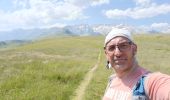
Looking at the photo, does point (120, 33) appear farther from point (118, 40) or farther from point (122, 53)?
point (122, 53)

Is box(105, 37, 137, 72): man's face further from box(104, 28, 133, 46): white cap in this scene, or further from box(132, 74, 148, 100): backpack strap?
box(132, 74, 148, 100): backpack strap

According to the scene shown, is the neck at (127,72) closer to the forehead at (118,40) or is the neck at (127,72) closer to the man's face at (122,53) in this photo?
the man's face at (122,53)

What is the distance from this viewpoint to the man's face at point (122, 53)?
3744 millimetres

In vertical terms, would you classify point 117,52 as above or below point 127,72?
above

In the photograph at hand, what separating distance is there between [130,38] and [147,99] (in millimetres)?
838

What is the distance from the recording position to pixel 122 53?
3.75 metres

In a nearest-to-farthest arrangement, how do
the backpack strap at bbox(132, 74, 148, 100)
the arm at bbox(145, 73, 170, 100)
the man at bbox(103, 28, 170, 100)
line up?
the arm at bbox(145, 73, 170, 100) → the backpack strap at bbox(132, 74, 148, 100) → the man at bbox(103, 28, 170, 100)

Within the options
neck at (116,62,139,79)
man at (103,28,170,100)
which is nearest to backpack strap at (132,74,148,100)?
man at (103,28,170,100)

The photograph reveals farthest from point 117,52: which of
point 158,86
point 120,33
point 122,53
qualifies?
point 158,86

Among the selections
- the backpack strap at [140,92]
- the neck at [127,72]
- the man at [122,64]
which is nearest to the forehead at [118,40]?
the man at [122,64]

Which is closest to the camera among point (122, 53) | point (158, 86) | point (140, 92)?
point (158, 86)

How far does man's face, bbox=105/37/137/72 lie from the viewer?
3744 mm

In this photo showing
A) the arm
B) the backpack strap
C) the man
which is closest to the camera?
the arm

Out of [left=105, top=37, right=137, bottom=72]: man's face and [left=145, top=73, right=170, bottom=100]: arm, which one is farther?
[left=105, top=37, right=137, bottom=72]: man's face
